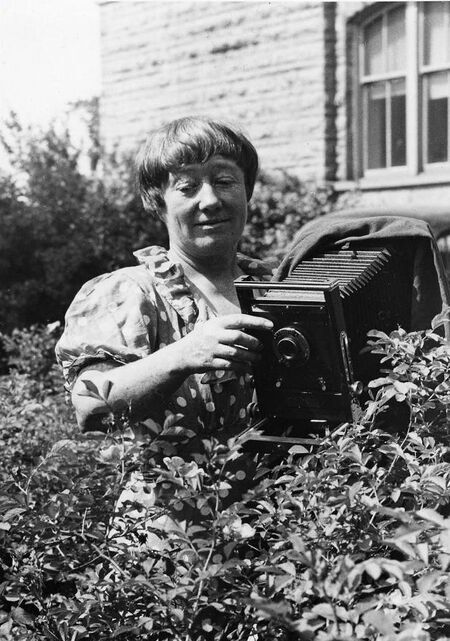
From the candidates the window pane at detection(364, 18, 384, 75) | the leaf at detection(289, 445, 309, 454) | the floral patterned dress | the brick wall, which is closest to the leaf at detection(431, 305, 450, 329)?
the leaf at detection(289, 445, 309, 454)

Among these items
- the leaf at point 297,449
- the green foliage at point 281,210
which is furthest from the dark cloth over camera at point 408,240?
the green foliage at point 281,210

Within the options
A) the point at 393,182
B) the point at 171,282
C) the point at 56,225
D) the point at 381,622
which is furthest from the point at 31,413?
the point at 393,182

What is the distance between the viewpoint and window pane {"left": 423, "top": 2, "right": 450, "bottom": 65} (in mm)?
9414

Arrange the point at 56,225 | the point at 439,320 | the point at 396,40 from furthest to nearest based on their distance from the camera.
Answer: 1. the point at 396,40
2. the point at 56,225
3. the point at 439,320

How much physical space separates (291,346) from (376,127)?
8492mm

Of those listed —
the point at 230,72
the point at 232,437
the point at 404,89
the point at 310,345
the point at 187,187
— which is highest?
the point at 230,72

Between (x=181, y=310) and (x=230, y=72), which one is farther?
(x=230, y=72)

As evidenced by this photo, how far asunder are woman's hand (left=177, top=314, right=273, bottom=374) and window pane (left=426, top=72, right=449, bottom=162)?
812 cm

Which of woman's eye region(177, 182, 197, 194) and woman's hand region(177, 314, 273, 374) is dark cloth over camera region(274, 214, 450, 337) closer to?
woman's eye region(177, 182, 197, 194)

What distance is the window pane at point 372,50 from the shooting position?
10.1m

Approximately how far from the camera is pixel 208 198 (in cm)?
264

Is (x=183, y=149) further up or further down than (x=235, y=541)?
further up

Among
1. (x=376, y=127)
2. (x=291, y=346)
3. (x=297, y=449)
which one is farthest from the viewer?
(x=376, y=127)

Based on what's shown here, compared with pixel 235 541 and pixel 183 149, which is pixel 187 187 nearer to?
pixel 183 149
